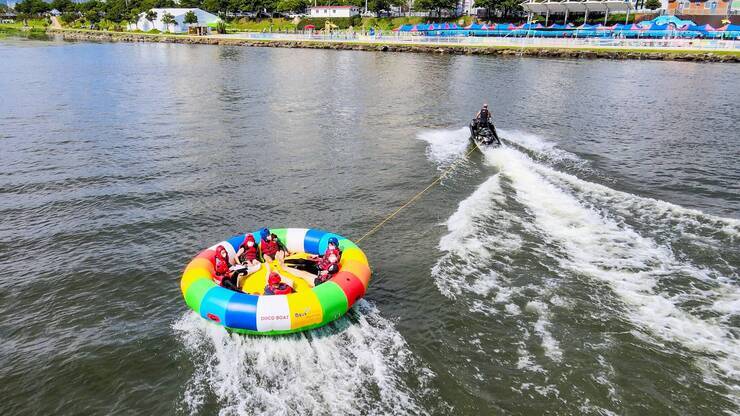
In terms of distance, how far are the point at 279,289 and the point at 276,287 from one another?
0.32 feet

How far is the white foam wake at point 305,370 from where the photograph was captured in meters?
9.25

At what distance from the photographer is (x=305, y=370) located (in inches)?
396

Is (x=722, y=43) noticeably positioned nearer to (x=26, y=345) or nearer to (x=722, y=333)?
(x=722, y=333)

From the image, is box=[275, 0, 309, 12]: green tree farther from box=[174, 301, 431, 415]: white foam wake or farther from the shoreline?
box=[174, 301, 431, 415]: white foam wake

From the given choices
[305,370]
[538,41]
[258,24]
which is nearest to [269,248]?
[305,370]

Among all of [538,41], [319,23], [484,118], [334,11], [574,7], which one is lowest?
[484,118]

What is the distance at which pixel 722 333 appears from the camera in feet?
36.7

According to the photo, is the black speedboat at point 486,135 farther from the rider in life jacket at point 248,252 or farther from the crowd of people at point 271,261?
the rider in life jacket at point 248,252

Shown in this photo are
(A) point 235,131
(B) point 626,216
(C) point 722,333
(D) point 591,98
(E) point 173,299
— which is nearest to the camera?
(C) point 722,333

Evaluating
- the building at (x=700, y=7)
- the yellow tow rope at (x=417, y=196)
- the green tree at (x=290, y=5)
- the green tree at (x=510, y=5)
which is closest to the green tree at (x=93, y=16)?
the green tree at (x=290, y=5)

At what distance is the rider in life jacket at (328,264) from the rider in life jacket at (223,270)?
203cm

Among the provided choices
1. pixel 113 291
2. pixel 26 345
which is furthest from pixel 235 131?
pixel 26 345

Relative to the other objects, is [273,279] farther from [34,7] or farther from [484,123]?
[34,7]

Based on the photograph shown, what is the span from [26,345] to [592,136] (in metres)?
29.0
